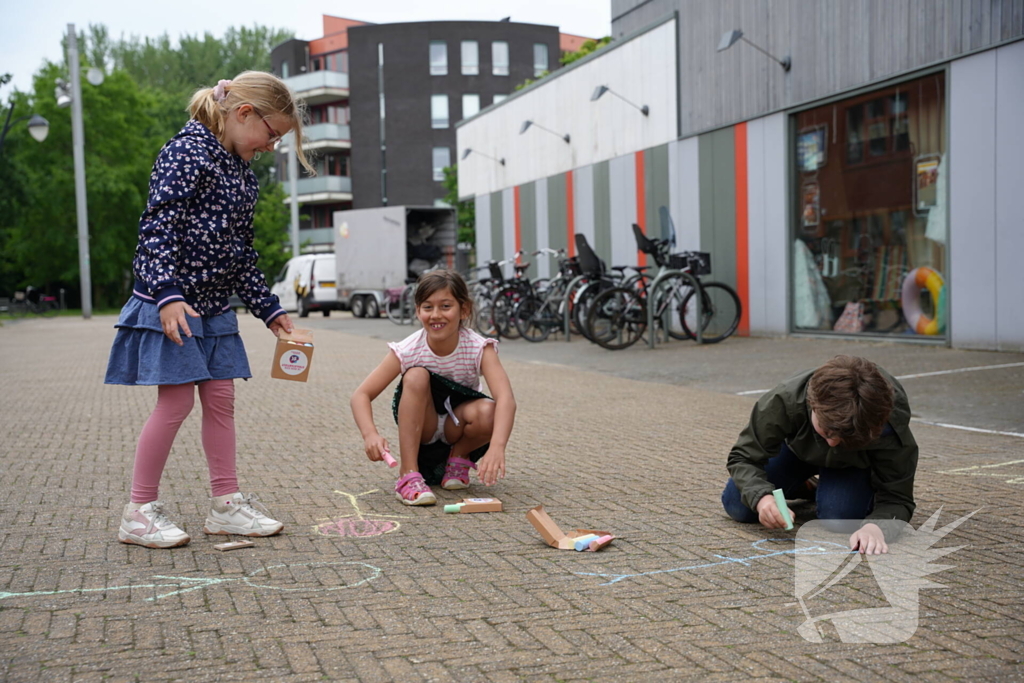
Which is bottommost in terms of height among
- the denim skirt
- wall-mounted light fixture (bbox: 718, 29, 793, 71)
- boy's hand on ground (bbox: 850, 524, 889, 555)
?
boy's hand on ground (bbox: 850, 524, 889, 555)

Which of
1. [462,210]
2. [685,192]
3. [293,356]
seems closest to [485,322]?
[685,192]

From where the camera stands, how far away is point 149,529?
11.8 feet

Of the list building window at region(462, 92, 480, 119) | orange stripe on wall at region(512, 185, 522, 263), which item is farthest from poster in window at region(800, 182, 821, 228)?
building window at region(462, 92, 480, 119)

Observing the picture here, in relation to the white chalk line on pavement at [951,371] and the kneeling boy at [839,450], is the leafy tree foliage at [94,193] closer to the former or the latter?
the white chalk line on pavement at [951,371]

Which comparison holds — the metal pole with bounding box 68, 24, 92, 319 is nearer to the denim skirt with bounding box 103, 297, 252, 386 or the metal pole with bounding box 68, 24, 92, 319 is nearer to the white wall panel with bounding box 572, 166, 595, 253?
the white wall panel with bounding box 572, 166, 595, 253

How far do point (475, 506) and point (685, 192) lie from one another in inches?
502

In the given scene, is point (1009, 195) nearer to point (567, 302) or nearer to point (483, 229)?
point (567, 302)

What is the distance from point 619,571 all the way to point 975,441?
3362 millimetres

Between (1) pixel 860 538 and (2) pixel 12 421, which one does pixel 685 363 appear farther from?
(1) pixel 860 538

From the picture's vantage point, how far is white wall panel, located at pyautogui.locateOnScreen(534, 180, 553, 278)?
2127 cm

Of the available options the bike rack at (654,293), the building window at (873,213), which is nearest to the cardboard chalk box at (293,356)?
the building window at (873,213)

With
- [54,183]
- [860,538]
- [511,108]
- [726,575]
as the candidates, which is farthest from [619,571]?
[54,183]

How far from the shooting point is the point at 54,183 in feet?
149

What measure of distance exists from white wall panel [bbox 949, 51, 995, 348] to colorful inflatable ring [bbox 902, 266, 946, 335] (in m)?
0.28
